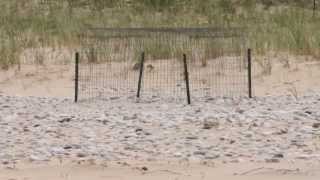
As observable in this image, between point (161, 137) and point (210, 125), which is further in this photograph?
point (210, 125)

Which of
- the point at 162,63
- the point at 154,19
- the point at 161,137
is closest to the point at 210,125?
the point at 161,137

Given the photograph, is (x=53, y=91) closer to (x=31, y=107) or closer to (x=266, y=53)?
(x=31, y=107)

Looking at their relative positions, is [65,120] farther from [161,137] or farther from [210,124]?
[210,124]

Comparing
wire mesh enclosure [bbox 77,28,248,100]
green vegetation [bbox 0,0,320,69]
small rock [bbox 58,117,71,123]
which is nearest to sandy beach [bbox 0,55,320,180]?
small rock [bbox 58,117,71,123]

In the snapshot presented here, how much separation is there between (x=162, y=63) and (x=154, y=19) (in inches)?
217

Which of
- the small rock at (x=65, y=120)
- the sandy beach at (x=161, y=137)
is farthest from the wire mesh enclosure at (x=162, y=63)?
Result: the small rock at (x=65, y=120)

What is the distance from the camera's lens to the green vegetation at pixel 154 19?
14375 mm

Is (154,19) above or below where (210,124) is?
above

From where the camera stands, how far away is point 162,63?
13398mm

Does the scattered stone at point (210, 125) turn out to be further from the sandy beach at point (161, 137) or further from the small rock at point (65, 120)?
the small rock at point (65, 120)

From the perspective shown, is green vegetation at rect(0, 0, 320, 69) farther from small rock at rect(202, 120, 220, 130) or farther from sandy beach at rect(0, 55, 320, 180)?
small rock at rect(202, 120, 220, 130)

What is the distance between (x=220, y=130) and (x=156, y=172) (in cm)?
183

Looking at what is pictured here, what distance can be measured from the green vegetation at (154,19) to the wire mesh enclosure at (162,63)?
2.33 ft

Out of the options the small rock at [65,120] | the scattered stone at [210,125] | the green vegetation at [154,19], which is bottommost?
the small rock at [65,120]
